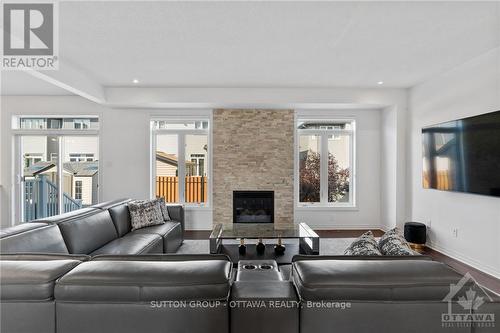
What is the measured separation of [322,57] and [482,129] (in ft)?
7.02

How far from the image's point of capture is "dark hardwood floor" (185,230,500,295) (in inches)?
117

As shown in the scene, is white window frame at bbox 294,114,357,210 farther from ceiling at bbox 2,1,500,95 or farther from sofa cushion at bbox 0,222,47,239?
sofa cushion at bbox 0,222,47,239

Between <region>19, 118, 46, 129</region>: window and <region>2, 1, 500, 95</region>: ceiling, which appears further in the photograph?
<region>19, 118, 46, 129</region>: window

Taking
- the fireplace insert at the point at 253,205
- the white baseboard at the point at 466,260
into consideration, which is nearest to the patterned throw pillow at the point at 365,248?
the white baseboard at the point at 466,260

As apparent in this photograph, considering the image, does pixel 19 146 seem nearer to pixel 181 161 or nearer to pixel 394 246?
pixel 181 161

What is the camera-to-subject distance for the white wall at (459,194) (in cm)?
319

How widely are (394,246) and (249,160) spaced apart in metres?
3.88

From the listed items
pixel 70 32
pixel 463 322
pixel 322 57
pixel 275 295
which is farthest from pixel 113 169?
pixel 463 322

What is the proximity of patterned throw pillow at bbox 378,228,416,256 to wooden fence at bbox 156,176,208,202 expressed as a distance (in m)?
4.19

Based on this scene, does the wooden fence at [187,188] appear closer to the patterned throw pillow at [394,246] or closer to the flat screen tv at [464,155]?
the flat screen tv at [464,155]

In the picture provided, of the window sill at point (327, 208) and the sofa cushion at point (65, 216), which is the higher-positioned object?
the sofa cushion at point (65, 216)

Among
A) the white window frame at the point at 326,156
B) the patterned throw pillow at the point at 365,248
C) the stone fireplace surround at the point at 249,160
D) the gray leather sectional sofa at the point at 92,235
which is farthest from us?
the white window frame at the point at 326,156

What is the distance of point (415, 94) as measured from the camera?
4.66 meters

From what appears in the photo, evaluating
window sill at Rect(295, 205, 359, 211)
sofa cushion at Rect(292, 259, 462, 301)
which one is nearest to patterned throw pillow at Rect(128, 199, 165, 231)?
window sill at Rect(295, 205, 359, 211)
